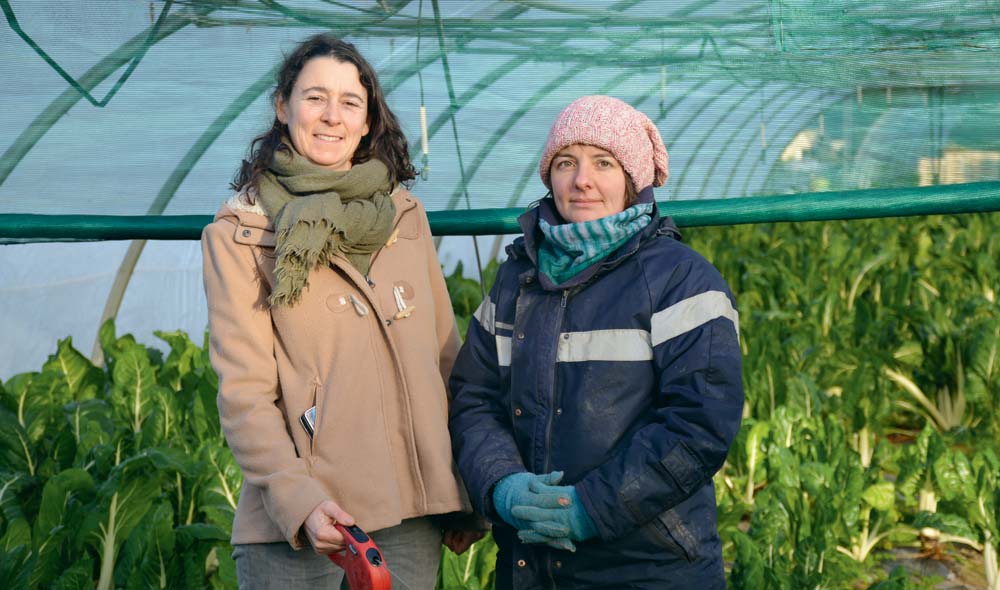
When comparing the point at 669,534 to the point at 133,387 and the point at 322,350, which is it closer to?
the point at 322,350

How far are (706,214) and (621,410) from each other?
5.06 feet

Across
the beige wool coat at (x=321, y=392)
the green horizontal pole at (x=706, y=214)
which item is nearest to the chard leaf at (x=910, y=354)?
the green horizontal pole at (x=706, y=214)

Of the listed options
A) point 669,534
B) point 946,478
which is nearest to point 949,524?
point 946,478

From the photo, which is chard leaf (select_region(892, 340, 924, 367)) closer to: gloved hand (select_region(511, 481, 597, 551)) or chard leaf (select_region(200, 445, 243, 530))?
chard leaf (select_region(200, 445, 243, 530))

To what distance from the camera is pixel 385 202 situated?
88.4 inches

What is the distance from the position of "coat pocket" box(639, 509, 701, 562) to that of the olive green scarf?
0.74 m

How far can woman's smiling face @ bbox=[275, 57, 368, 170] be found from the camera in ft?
7.22

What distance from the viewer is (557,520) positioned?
79.1 inches

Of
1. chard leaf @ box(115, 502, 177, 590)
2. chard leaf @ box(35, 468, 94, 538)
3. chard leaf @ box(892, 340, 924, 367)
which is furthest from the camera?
chard leaf @ box(892, 340, 924, 367)

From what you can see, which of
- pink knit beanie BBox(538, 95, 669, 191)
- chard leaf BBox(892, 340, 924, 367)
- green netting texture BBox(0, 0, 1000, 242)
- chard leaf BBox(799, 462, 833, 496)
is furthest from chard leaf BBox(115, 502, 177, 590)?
chard leaf BBox(892, 340, 924, 367)

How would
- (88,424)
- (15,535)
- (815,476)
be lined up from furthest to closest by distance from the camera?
(88,424)
(815,476)
(15,535)

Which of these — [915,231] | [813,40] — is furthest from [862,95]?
[915,231]

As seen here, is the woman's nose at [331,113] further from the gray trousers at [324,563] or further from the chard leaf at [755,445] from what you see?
the chard leaf at [755,445]

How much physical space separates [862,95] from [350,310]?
7.63ft
